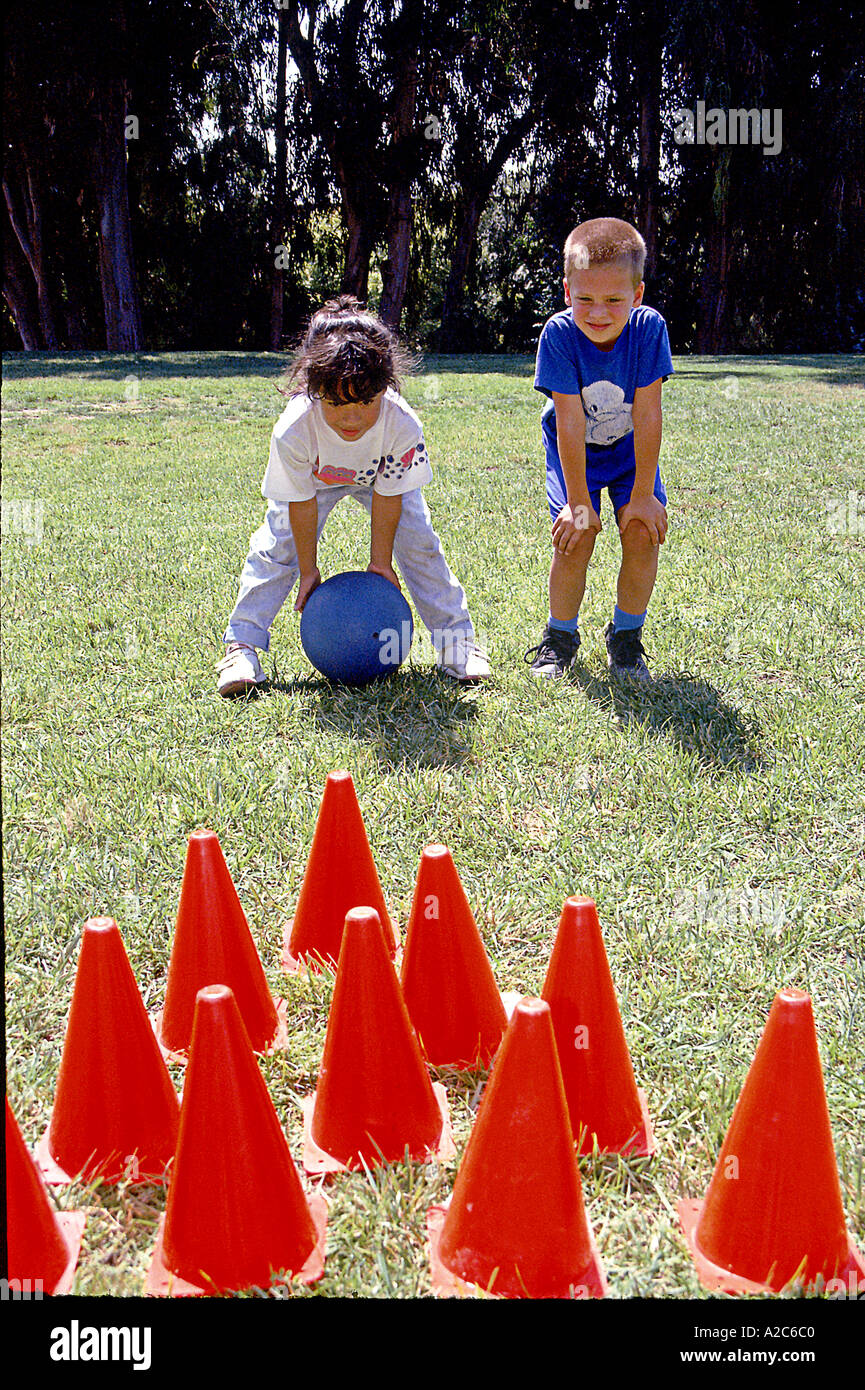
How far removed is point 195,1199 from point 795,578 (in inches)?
174

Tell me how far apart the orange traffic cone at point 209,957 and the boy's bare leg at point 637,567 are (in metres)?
2.35

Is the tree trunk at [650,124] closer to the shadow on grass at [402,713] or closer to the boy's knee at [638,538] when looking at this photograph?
the boy's knee at [638,538]

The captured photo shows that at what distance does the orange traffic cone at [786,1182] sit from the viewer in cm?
156

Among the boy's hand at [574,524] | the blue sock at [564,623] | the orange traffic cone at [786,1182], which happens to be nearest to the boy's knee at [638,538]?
the boy's hand at [574,524]

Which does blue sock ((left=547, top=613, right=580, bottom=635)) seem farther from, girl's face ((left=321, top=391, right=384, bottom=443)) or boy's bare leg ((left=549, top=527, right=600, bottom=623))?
girl's face ((left=321, top=391, right=384, bottom=443))

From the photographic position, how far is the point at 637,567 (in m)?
3.98

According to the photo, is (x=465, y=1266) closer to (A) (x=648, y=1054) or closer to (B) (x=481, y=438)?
(A) (x=648, y=1054)

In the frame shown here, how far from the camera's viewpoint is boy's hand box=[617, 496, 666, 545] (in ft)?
12.6

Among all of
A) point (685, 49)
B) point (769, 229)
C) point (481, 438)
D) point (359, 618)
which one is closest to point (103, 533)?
point (359, 618)

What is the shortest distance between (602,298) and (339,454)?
1097 mm

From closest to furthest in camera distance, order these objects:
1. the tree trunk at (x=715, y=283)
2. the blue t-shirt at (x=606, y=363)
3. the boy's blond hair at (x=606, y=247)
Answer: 1. the boy's blond hair at (x=606, y=247)
2. the blue t-shirt at (x=606, y=363)
3. the tree trunk at (x=715, y=283)

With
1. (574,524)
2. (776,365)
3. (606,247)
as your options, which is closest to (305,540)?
(574,524)

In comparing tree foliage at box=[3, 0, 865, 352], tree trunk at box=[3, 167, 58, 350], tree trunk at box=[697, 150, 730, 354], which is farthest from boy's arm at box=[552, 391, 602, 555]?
tree trunk at box=[3, 167, 58, 350]

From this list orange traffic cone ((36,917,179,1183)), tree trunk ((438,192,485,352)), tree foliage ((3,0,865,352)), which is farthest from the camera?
tree trunk ((438,192,485,352))
